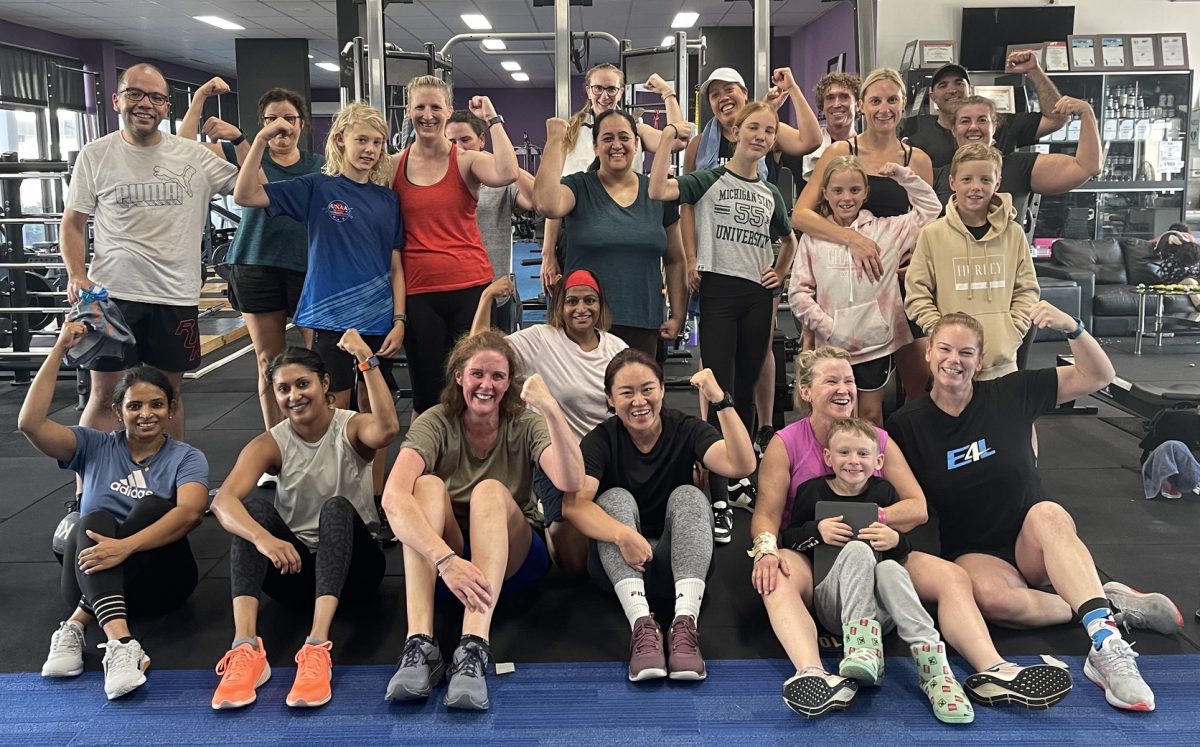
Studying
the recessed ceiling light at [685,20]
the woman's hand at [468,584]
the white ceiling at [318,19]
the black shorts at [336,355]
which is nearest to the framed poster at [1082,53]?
the white ceiling at [318,19]

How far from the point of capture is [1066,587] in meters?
2.27

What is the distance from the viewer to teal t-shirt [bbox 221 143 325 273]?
333 centimetres

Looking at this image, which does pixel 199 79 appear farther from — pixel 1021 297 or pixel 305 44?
pixel 1021 297

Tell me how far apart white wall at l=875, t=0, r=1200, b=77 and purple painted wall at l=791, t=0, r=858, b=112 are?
7.31 ft

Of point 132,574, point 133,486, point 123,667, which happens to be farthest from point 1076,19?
point 123,667

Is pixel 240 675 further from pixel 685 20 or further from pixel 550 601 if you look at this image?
pixel 685 20

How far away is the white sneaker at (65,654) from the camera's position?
2.26m

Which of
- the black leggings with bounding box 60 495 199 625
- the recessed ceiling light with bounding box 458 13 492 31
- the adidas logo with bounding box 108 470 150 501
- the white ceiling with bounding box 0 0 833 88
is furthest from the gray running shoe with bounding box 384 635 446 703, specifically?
the recessed ceiling light with bounding box 458 13 492 31

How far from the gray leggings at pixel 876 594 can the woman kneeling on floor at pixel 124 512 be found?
1.63 m

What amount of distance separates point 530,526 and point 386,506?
410 mm

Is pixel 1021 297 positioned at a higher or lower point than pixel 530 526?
higher

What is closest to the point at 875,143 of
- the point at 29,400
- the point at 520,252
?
the point at 29,400

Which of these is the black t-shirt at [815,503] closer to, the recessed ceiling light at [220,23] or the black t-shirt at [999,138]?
the black t-shirt at [999,138]

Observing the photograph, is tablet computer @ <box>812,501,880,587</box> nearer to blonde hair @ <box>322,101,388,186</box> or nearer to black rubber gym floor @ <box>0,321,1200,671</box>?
black rubber gym floor @ <box>0,321,1200,671</box>
